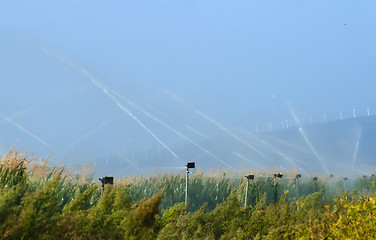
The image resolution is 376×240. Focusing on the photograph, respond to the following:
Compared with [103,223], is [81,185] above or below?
above

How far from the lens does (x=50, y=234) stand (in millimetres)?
5258

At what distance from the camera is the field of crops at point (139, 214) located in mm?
5230

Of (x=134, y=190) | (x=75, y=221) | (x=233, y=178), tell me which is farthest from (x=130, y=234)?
(x=233, y=178)

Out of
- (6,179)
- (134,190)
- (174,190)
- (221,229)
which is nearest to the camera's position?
(6,179)

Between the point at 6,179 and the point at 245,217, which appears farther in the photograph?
the point at 245,217

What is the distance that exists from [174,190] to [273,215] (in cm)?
438

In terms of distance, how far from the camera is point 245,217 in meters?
9.43

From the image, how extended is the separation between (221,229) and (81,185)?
3.01 meters

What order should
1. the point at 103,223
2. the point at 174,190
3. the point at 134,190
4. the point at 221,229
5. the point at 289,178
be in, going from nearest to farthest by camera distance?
1. the point at 103,223
2. the point at 221,229
3. the point at 134,190
4. the point at 174,190
5. the point at 289,178

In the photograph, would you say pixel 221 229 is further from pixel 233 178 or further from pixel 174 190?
pixel 233 178

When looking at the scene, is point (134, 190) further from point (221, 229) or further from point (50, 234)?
point (50, 234)

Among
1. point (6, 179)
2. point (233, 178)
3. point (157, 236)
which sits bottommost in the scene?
point (157, 236)

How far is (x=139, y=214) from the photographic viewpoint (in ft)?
16.5

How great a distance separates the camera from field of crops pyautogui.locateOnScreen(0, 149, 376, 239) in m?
5.23
